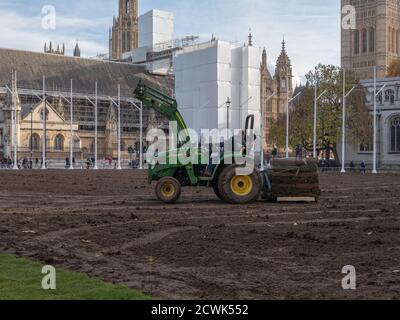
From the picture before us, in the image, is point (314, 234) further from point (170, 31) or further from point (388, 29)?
point (388, 29)

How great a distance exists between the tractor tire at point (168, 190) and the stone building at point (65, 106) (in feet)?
205

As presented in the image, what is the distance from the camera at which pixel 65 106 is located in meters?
95.7

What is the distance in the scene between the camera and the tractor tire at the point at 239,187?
2175 centimetres

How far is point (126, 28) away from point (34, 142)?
202 ft

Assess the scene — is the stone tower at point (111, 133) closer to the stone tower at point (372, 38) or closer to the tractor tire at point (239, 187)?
the stone tower at point (372, 38)

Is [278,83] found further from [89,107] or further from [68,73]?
[68,73]

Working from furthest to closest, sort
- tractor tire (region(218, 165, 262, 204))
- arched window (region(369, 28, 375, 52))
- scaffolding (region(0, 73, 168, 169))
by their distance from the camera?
1. arched window (region(369, 28, 375, 52))
2. scaffolding (region(0, 73, 168, 169))
3. tractor tire (region(218, 165, 262, 204))

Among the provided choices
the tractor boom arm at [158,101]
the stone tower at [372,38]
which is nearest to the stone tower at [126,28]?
the stone tower at [372,38]

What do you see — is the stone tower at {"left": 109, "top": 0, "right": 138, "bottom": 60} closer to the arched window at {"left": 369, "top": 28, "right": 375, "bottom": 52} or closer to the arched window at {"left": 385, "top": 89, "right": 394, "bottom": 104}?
the arched window at {"left": 369, "top": 28, "right": 375, "bottom": 52}

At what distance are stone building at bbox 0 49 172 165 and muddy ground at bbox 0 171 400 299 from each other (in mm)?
64747

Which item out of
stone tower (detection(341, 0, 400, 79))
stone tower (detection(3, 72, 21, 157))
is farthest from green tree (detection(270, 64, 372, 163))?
stone tower (detection(341, 0, 400, 79))

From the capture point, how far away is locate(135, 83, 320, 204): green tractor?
71.5 feet
